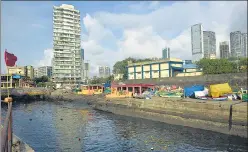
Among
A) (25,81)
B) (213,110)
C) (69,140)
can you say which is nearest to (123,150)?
(69,140)

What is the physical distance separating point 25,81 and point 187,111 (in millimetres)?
95391

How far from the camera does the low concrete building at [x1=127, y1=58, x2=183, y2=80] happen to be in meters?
82.3

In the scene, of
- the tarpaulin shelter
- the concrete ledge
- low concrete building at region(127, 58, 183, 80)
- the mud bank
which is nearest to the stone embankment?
the mud bank

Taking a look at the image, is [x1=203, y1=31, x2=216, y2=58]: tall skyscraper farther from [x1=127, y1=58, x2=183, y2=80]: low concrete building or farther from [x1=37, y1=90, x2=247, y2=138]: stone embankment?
[x1=37, y1=90, x2=247, y2=138]: stone embankment

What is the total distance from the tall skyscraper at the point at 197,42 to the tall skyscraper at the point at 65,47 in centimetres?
7499

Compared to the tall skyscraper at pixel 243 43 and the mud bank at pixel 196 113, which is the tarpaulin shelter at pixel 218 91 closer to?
the mud bank at pixel 196 113

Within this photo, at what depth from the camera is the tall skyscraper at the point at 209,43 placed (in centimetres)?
15825

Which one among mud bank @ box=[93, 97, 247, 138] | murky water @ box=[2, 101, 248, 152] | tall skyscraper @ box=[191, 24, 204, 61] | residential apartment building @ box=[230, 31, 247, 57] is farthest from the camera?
tall skyscraper @ box=[191, 24, 204, 61]

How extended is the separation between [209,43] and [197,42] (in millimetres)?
12740

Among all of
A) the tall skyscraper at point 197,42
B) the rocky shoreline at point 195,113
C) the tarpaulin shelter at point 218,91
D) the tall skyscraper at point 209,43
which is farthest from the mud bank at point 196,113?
the tall skyscraper at point 209,43

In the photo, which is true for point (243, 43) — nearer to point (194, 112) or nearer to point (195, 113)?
point (194, 112)

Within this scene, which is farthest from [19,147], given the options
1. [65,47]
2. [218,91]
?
[65,47]

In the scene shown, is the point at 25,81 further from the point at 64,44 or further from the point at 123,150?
the point at 123,150

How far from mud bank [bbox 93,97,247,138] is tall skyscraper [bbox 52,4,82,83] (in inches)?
4246
